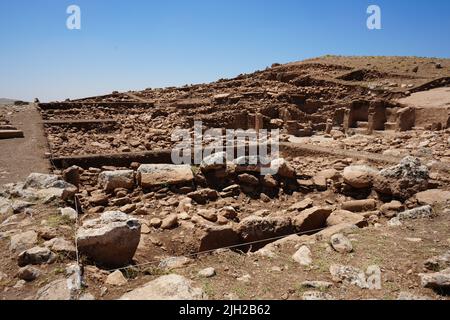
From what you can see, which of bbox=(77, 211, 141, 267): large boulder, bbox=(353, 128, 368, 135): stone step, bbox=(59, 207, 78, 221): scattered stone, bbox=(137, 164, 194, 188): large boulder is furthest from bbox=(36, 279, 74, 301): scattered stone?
bbox=(353, 128, 368, 135): stone step

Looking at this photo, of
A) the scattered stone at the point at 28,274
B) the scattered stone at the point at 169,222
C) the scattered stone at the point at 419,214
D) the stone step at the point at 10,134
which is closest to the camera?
the scattered stone at the point at 28,274

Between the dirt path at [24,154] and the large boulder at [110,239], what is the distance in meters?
3.09

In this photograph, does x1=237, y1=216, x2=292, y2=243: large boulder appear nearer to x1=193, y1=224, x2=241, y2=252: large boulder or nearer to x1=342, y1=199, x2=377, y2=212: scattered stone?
x1=193, y1=224, x2=241, y2=252: large boulder

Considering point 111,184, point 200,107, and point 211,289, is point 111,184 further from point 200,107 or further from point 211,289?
point 200,107

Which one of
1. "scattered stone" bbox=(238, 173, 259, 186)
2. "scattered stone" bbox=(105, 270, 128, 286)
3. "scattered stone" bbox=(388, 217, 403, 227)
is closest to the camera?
"scattered stone" bbox=(105, 270, 128, 286)

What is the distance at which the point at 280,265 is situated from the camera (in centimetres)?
331

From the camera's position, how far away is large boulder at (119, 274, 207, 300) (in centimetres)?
249

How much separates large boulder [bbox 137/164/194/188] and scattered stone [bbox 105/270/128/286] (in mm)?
3382

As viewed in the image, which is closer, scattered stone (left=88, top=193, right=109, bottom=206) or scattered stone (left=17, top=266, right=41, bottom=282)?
scattered stone (left=17, top=266, right=41, bottom=282)

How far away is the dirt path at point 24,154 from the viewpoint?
5.83m

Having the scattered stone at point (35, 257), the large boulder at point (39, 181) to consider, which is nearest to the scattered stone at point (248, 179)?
the large boulder at point (39, 181)

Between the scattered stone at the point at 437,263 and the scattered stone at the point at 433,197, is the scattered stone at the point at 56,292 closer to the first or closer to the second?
the scattered stone at the point at 437,263

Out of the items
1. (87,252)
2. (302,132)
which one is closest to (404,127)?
(302,132)

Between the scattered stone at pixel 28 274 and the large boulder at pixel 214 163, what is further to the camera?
the large boulder at pixel 214 163
